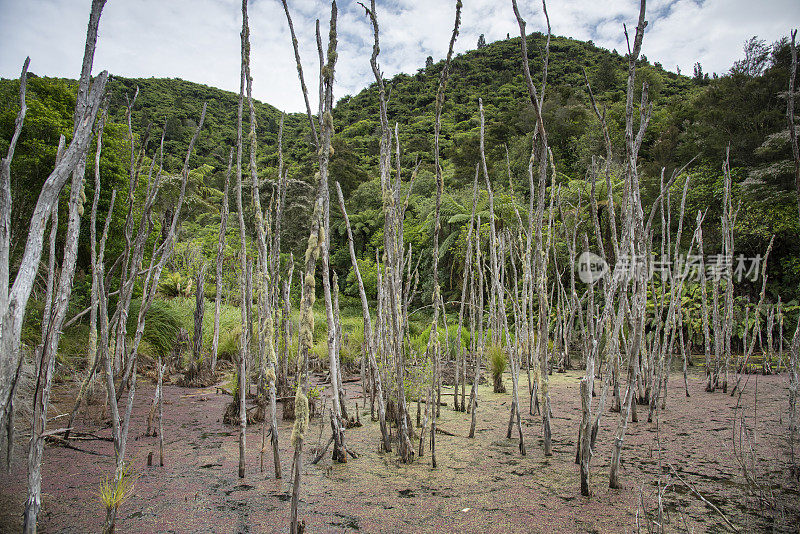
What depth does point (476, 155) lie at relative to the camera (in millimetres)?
15398

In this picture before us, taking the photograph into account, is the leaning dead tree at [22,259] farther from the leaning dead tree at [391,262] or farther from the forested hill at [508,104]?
the forested hill at [508,104]

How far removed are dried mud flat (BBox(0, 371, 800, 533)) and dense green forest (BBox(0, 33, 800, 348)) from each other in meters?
1.38

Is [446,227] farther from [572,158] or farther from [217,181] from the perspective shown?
[217,181]

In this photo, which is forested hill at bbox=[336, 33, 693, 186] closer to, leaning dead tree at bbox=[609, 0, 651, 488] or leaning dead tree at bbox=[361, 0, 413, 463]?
leaning dead tree at bbox=[609, 0, 651, 488]

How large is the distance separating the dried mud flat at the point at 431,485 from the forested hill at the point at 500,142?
1460mm

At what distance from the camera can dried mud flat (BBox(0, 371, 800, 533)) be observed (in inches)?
52.2

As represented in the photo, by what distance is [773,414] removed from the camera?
2557 mm

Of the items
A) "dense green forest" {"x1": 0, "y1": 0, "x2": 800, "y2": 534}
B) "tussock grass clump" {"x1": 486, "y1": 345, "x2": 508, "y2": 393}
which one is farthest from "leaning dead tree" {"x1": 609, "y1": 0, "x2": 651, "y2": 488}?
"tussock grass clump" {"x1": 486, "y1": 345, "x2": 508, "y2": 393}

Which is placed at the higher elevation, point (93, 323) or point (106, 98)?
point (106, 98)

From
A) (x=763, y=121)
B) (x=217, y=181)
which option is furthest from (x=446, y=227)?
(x=217, y=181)

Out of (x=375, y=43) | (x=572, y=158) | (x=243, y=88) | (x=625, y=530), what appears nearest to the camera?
(x=625, y=530)

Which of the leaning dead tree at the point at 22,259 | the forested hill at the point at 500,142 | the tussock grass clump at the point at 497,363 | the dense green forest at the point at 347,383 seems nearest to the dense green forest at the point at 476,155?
the forested hill at the point at 500,142

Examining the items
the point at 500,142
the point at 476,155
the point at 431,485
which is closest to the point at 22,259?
the point at 431,485

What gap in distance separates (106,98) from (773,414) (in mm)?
4164
